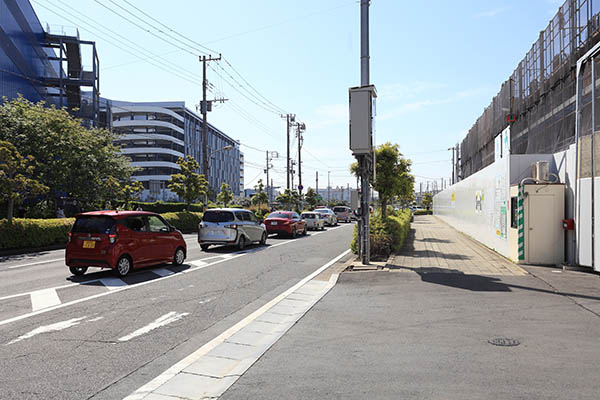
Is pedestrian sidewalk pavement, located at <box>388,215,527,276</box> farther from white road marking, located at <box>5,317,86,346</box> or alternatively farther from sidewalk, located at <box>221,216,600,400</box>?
white road marking, located at <box>5,317,86,346</box>

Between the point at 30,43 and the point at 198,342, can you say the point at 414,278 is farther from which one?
the point at 30,43

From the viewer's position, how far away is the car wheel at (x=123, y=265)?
401 inches

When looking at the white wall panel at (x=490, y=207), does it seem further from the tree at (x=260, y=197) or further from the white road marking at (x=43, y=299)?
the tree at (x=260, y=197)

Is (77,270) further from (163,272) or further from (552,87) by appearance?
(552,87)

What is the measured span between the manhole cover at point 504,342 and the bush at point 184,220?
80.9ft

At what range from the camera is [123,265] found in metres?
10.4

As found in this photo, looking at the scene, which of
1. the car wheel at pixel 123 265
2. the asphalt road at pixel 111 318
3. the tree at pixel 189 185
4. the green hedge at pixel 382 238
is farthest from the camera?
the tree at pixel 189 185

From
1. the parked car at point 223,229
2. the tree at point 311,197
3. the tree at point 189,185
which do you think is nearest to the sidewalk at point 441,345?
the parked car at point 223,229

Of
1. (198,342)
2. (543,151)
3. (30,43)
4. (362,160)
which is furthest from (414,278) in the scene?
(30,43)

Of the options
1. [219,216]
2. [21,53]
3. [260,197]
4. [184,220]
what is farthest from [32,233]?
[260,197]

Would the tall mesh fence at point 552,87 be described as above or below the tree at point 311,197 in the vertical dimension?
above

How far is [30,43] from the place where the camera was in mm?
40156

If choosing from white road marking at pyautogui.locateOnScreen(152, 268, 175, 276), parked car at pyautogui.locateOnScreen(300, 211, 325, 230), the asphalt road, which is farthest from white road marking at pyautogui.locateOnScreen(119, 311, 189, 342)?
parked car at pyautogui.locateOnScreen(300, 211, 325, 230)

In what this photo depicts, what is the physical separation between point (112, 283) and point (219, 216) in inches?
285
